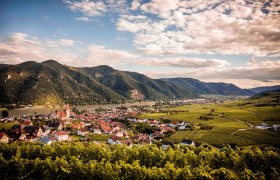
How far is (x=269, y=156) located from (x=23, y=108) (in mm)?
175700

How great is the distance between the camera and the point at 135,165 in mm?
26359

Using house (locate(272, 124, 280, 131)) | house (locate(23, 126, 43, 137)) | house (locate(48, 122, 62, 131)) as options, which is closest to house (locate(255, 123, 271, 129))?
house (locate(272, 124, 280, 131))

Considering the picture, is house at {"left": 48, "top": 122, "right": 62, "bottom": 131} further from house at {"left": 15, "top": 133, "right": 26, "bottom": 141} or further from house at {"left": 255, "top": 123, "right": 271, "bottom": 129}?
house at {"left": 255, "top": 123, "right": 271, "bottom": 129}

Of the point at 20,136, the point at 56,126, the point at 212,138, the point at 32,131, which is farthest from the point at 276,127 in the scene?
the point at 20,136

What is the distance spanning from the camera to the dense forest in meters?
24.0

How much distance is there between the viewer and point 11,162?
29.0 m

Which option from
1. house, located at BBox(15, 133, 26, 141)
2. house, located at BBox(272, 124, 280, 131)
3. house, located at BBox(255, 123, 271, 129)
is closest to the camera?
house, located at BBox(15, 133, 26, 141)

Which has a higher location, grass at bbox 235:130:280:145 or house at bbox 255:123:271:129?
house at bbox 255:123:271:129

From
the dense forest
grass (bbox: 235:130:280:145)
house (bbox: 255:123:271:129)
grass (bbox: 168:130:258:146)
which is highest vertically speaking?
the dense forest

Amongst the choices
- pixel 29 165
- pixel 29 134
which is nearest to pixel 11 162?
pixel 29 165

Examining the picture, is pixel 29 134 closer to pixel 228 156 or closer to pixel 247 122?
pixel 228 156

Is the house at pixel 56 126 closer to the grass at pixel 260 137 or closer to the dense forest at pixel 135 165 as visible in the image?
the dense forest at pixel 135 165

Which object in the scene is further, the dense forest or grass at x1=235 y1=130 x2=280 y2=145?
grass at x1=235 y1=130 x2=280 y2=145

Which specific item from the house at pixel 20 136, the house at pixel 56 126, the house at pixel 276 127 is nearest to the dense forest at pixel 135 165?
the house at pixel 20 136
